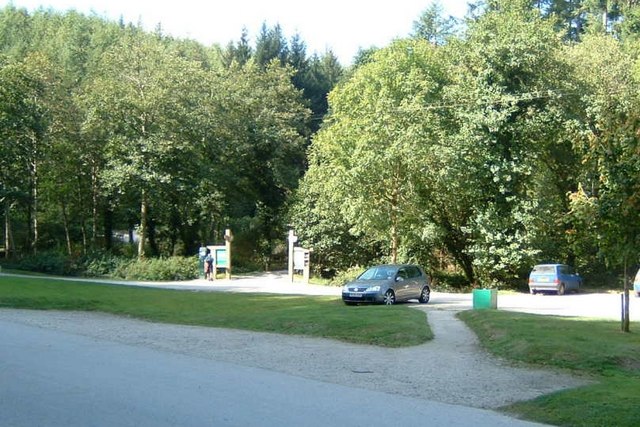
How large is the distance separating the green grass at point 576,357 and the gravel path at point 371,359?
47 cm

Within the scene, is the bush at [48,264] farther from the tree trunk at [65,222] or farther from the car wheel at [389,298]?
the car wheel at [389,298]

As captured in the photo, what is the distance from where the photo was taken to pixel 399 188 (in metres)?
42.3

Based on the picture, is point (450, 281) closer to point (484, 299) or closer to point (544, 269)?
point (544, 269)

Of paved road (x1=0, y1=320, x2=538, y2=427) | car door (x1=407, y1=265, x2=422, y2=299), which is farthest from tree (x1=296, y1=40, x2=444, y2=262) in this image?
paved road (x1=0, y1=320, x2=538, y2=427)

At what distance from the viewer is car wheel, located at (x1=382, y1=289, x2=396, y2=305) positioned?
26.1 meters

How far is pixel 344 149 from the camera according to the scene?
146ft

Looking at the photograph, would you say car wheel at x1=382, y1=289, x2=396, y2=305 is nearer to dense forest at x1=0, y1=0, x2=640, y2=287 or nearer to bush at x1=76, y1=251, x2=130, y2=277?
dense forest at x1=0, y1=0, x2=640, y2=287

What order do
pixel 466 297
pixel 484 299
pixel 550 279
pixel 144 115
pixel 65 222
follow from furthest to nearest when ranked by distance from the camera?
Answer: pixel 65 222 → pixel 144 115 → pixel 550 279 → pixel 466 297 → pixel 484 299

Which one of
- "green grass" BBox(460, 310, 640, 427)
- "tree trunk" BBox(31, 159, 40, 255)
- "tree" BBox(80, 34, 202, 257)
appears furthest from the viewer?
"tree trunk" BBox(31, 159, 40, 255)

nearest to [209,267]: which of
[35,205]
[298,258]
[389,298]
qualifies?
[298,258]

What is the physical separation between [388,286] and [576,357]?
13.4 meters

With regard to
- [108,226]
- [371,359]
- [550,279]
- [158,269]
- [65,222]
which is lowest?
[371,359]

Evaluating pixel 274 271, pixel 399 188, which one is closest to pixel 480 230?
pixel 399 188

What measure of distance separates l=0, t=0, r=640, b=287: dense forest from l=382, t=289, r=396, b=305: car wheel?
40.9ft
